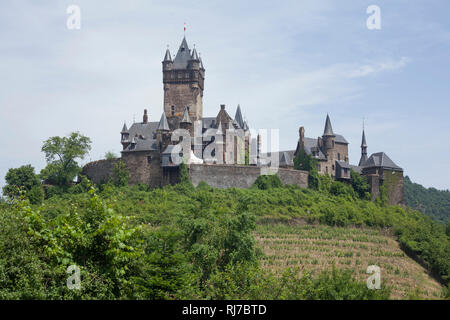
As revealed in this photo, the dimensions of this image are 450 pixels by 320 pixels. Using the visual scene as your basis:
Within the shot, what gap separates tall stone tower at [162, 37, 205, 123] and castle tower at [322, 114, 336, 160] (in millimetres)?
16741

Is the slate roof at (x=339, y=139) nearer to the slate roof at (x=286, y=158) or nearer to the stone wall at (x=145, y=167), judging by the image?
the slate roof at (x=286, y=158)

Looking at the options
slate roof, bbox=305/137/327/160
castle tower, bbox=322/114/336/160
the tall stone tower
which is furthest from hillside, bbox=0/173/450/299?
the tall stone tower

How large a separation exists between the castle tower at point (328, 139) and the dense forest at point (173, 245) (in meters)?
10.2

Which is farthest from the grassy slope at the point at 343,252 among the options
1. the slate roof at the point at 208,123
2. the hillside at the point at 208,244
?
the slate roof at the point at 208,123

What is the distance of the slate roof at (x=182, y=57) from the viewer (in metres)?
69.9

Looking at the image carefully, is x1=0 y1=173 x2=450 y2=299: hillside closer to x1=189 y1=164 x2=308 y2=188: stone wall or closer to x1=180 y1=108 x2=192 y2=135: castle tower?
x1=189 y1=164 x2=308 y2=188: stone wall

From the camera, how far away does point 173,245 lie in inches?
1113

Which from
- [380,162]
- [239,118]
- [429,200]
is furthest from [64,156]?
[429,200]

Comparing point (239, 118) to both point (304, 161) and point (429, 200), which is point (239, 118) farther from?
point (429, 200)

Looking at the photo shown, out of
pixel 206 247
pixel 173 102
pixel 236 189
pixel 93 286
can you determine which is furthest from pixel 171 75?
pixel 93 286

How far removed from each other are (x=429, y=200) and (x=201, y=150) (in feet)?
322

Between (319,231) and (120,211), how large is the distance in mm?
19442
